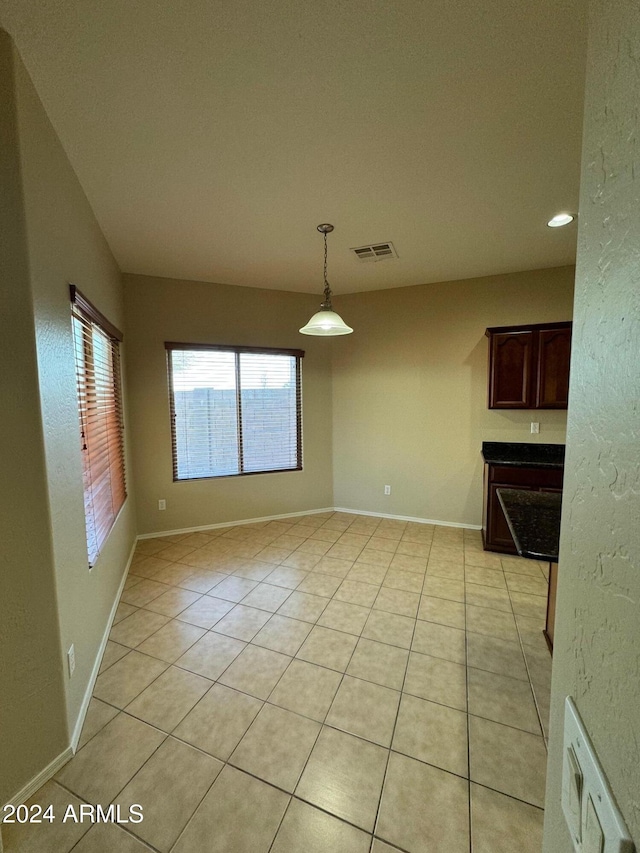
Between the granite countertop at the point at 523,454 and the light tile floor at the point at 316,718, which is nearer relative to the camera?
the light tile floor at the point at 316,718

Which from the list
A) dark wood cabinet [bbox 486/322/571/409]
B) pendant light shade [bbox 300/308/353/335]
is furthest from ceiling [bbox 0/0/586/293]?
dark wood cabinet [bbox 486/322/571/409]

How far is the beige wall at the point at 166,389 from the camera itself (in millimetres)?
3797

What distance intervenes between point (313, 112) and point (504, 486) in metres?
3.23

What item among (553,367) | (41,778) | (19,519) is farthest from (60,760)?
(553,367)

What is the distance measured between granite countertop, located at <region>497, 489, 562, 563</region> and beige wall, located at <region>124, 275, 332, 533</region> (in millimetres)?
2777

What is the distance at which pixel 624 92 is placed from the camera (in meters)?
0.39

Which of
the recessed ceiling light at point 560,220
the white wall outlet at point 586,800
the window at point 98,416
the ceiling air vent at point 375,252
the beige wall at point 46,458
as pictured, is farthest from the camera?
the ceiling air vent at point 375,252

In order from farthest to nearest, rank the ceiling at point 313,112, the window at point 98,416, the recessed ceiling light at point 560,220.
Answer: the recessed ceiling light at point 560,220 → the window at point 98,416 → the ceiling at point 313,112

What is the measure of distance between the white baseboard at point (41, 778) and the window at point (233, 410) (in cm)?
266

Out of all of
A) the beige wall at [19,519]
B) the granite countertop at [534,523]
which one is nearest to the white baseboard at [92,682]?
the beige wall at [19,519]

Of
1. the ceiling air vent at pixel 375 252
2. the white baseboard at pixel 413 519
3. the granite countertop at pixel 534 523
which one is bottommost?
the white baseboard at pixel 413 519

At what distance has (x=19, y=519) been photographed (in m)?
1.40

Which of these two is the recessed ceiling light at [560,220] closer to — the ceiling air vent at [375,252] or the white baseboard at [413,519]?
Answer: the ceiling air vent at [375,252]

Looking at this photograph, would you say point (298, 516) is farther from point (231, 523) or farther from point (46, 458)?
point (46, 458)
